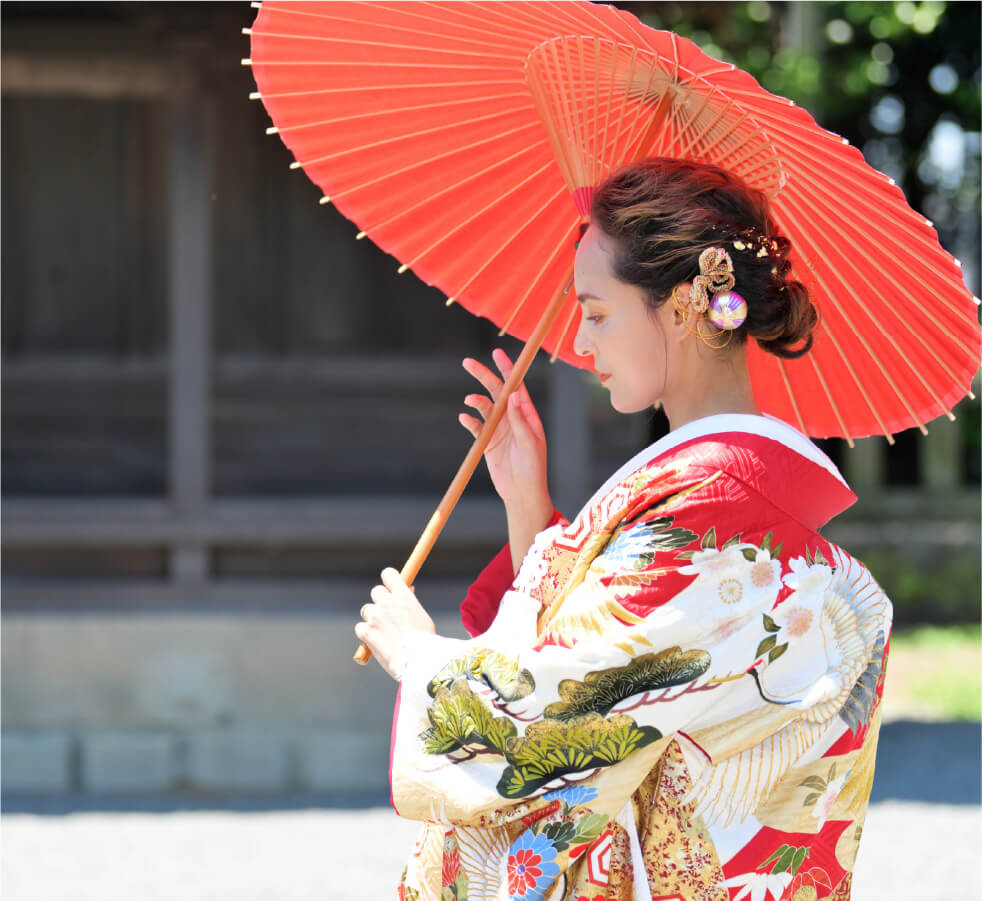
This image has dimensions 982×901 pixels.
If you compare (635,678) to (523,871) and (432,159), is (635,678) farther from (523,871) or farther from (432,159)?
(432,159)

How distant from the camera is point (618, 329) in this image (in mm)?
1544

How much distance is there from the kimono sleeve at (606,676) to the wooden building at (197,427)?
4152 mm

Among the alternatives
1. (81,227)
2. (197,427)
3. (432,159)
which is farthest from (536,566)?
(81,227)

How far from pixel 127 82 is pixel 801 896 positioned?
5.10 m

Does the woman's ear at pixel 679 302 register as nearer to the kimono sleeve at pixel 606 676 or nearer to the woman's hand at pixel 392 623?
the kimono sleeve at pixel 606 676

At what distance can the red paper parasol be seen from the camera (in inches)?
69.3

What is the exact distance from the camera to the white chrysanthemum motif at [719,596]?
1.36 meters

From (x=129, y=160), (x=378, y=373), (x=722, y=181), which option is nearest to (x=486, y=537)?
(x=378, y=373)

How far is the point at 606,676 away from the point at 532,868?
26 cm

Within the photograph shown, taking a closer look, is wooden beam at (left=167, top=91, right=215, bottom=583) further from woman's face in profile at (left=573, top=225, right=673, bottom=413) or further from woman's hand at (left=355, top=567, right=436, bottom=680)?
woman's face in profile at (left=573, top=225, right=673, bottom=413)

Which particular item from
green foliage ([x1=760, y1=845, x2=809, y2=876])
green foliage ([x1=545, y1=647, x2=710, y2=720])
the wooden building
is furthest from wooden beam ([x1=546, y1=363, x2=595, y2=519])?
green foliage ([x1=545, y1=647, x2=710, y2=720])

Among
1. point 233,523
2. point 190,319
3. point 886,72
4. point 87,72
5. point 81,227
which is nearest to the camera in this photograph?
point 87,72

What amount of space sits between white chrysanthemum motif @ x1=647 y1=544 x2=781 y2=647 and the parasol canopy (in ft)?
2.01

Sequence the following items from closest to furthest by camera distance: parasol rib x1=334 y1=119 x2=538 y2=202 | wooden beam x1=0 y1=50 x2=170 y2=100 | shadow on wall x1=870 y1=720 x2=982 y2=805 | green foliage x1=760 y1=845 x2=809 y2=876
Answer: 1. green foliage x1=760 y1=845 x2=809 y2=876
2. parasol rib x1=334 y1=119 x2=538 y2=202
3. shadow on wall x1=870 y1=720 x2=982 y2=805
4. wooden beam x1=0 y1=50 x2=170 y2=100
